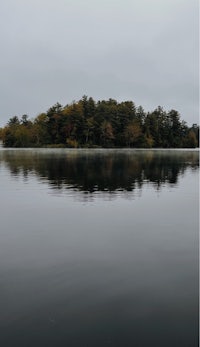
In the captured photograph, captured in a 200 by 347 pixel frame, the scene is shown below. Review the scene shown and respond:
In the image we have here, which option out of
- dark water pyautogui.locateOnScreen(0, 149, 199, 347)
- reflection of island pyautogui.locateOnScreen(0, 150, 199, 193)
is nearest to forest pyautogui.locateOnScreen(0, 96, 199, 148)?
reflection of island pyautogui.locateOnScreen(0, 150, 199, 193)

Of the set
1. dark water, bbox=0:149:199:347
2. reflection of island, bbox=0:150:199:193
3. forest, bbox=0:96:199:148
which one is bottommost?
dark water, bbox=0:149:199:347

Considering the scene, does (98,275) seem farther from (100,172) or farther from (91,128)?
(91,128)

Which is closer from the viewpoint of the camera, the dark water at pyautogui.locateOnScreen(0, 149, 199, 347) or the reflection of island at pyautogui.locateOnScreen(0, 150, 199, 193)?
the dark water at pyautogui.locateOnScreen(0, 149, 199, 347)

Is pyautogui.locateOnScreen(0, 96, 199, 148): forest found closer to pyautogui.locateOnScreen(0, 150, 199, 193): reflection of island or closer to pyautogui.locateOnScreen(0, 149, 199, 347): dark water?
pyautogui.locateOnScreen(0, 150, 199, 193): reflection of island

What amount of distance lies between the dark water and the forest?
143547 mm

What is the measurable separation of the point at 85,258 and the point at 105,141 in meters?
157

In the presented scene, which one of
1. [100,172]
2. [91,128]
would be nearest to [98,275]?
[100,172]

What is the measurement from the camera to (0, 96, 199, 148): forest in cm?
16288

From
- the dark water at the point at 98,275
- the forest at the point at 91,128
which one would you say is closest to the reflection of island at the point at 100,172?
the dark water at the point at 98,275

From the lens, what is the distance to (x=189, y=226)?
1678 centimetres

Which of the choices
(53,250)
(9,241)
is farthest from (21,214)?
(53,250)

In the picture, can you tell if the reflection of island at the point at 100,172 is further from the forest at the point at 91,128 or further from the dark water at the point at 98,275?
the forest at the point at 91,128

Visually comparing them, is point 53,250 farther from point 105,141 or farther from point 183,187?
point 105,141

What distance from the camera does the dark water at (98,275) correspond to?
288 inches
